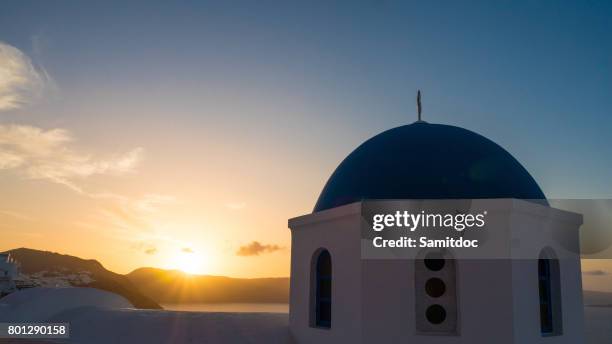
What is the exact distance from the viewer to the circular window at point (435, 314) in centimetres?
923

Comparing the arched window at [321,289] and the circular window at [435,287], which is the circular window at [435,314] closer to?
the circular window at [435,287]

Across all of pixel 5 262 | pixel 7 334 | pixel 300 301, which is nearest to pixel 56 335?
pixel 7 334

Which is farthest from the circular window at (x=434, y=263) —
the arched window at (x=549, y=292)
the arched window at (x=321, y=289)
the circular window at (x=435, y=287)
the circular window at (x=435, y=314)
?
the arched window at (x=321, y=289)

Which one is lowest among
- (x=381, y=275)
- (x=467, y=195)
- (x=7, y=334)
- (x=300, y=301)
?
(x=7, y=334)

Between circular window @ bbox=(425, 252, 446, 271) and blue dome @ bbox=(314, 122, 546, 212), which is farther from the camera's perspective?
blue dome @ bbox=(314, 122, 546, 212)

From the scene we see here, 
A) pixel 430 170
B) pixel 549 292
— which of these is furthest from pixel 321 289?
pixel 549 292

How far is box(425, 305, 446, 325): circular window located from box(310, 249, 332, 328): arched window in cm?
245

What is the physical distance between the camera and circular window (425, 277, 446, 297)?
30.6ft

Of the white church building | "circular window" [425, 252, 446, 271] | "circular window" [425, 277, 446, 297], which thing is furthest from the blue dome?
"circular window" [425, 277, 446, 297]

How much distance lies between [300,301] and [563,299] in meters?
5.67

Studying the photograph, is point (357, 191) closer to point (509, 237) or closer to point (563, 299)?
point (509, 237)

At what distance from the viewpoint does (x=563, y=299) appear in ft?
32.9

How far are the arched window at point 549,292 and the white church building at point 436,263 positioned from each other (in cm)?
2

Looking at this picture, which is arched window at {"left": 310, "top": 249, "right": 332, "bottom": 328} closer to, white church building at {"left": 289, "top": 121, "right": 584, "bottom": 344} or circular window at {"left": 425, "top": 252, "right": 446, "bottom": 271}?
white church building at {"left": 289, "top": 121, "right": 584, "bottom": 344}
